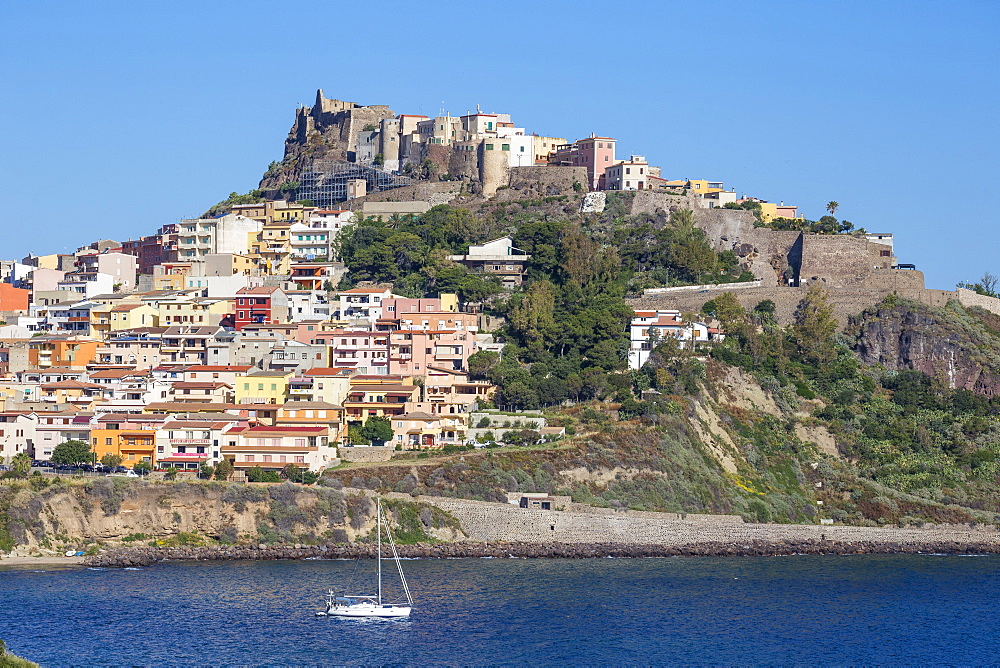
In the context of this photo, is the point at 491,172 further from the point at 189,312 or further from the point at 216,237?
the point at 189,312

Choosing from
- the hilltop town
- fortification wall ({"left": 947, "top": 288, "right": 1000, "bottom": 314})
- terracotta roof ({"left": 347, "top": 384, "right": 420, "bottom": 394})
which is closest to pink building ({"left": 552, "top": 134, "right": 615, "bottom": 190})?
the hilltop town

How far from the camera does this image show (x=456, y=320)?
202 feet

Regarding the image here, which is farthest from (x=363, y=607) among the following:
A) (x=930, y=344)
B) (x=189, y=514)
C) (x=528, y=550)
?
(x=930, y=344)

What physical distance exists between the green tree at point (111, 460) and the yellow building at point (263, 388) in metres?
6.20

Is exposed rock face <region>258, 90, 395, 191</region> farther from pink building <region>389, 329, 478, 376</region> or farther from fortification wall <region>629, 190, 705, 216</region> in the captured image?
pink building <region>389, 329, 478, 376</region>

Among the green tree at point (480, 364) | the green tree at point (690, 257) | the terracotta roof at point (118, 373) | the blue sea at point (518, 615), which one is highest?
the green tree at point (690, 257)

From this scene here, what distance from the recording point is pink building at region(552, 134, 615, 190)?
75938mm

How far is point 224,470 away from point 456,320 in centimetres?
1438

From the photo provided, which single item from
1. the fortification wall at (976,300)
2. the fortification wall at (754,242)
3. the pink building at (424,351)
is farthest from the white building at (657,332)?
the fortification wall at (976,300)

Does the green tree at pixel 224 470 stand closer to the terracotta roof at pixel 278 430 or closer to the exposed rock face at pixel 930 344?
the terracotta roof at pixel 278 430

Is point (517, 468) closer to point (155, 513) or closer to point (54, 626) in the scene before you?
point (155, 513)

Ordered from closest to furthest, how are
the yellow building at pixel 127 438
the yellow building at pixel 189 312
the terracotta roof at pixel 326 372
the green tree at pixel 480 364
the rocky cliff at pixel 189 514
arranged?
the rocky cliff at pixel 189 514, the yellow building at pixel 127 438, the terracotta roof at pixel 326 372, the green tree at pixel 480 364, the yellow building at pixel 189 312

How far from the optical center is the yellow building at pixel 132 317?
210ft

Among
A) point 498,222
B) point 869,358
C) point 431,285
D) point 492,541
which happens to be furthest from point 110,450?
point 869,358
